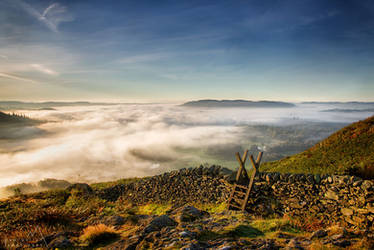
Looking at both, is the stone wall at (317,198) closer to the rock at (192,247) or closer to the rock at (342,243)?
the rock at (342,243)

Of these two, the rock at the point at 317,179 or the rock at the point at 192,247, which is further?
the rock at the point at 317,179

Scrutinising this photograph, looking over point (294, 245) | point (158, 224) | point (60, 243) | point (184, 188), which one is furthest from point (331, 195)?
point (60, 243)

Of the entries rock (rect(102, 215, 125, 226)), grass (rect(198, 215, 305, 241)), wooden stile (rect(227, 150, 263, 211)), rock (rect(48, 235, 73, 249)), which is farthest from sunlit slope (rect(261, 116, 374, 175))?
rock (rect(48, 235, 73, 249))

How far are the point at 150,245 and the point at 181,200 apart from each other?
1020cm

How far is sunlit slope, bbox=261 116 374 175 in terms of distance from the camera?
66.4ft

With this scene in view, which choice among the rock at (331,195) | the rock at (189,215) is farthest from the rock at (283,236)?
the rock at (331,195)

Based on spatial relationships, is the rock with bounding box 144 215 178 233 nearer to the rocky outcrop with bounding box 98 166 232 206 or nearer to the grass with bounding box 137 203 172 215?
the rocky outcrop with bounding box 98 166 232 206

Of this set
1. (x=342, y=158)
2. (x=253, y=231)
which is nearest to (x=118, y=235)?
(x=253, y=231)

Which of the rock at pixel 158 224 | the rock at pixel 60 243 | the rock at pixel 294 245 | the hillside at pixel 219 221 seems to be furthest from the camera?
the rock at pixel 158 224

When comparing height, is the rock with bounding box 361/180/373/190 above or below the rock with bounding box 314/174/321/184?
above

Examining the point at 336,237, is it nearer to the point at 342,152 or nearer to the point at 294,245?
the point at 294,245

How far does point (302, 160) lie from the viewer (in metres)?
27.3

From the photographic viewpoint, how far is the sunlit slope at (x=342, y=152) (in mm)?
20230

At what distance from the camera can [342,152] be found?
77.4 feet
